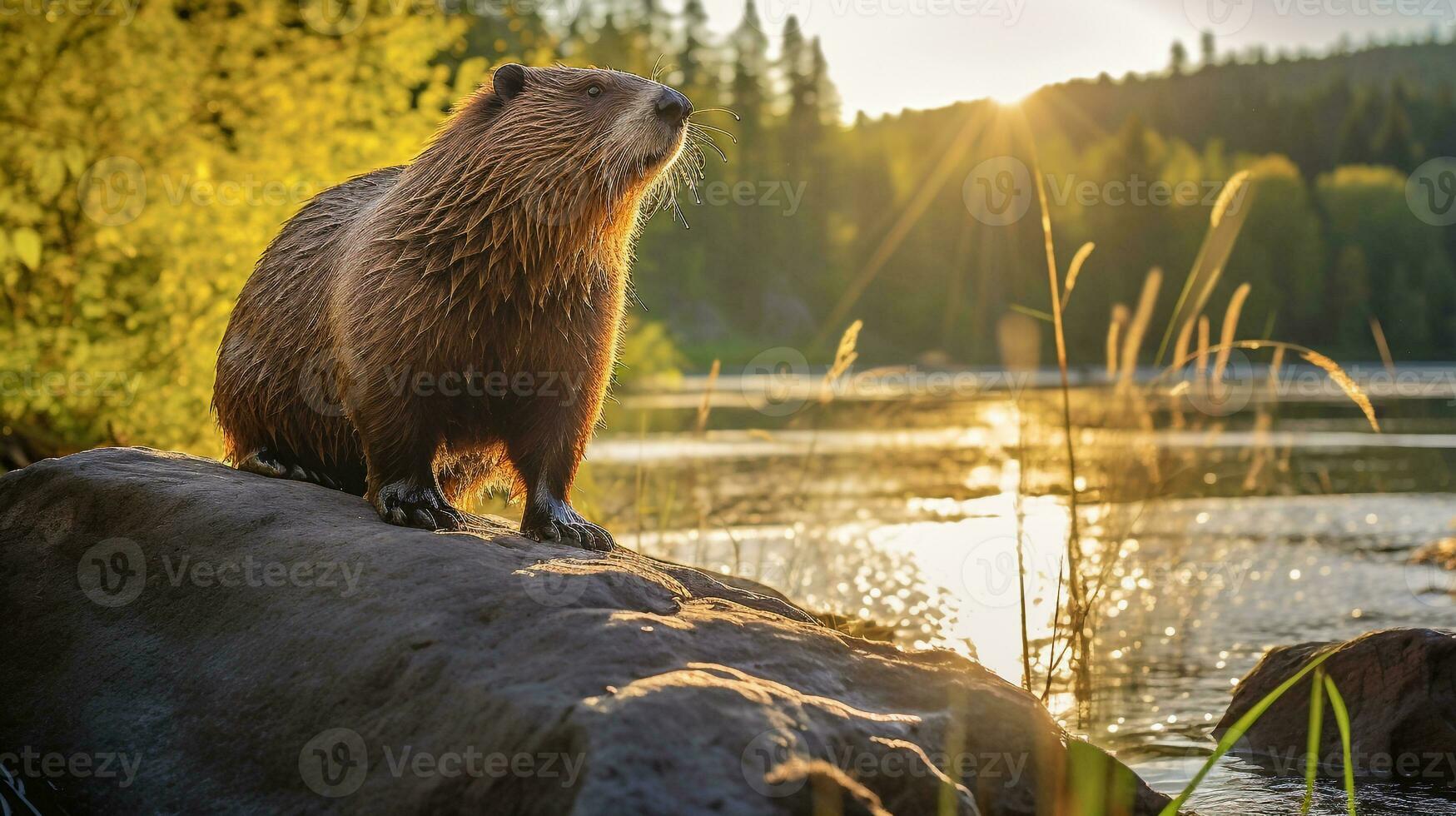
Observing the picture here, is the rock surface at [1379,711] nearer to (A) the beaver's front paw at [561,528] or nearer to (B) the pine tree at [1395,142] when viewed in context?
(A) the beaver's front paw at [561,528]

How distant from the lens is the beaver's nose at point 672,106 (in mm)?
4234

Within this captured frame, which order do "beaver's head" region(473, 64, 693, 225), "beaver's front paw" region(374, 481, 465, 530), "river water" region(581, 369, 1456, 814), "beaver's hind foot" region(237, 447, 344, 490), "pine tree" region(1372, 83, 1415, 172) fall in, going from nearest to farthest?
1. "beaver's front paw" region(374, 481, 465, 530)
2. "beaver's head" region(473, 64, 693, 225)
3. "beaver's hind foot" region(237, 447, 344, 490)
4. "river water" region(581, 369, 1456, 814)
5. "pine tree" region(1372, 83, 1415, 172)

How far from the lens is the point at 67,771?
11.4 feet

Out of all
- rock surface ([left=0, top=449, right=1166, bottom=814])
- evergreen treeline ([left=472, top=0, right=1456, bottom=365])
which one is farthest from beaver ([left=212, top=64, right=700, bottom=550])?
evergreen treeline ([left=472, top=0, right=1456, bottom=365])

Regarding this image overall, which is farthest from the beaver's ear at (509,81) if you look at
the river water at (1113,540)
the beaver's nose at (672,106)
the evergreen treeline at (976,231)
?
the evergreen treeline at (976,231)

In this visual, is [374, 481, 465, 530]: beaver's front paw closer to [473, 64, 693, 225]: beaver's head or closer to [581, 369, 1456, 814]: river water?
[473, 64, 693, 225]: beaver's head

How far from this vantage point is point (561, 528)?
448cm

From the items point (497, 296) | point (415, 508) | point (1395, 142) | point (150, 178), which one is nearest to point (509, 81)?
point (497, 296)

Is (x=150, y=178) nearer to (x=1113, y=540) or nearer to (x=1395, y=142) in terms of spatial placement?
(x=1113, y=540)

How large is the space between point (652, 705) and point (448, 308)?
211 cm

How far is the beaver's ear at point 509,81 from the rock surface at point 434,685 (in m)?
1.59

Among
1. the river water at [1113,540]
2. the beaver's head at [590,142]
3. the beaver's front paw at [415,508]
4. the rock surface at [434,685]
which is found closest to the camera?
the rock surface at [434,685]

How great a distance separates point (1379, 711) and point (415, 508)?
141 inches

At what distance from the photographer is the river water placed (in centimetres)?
594
